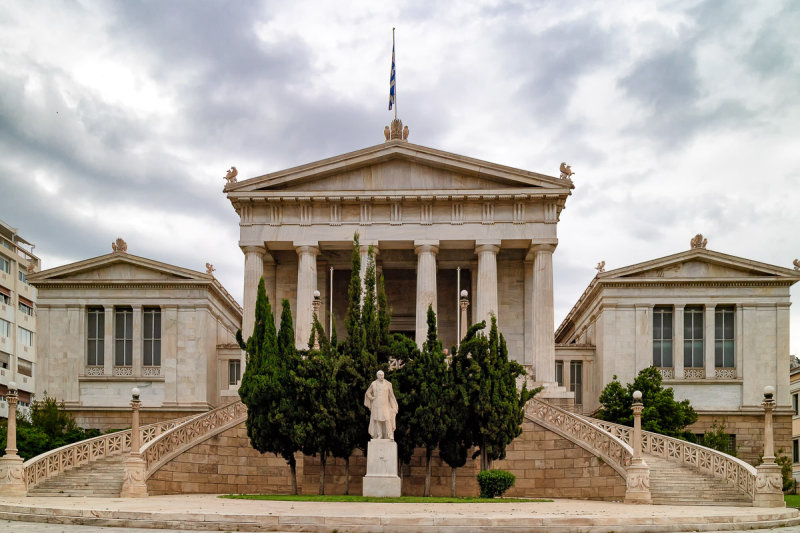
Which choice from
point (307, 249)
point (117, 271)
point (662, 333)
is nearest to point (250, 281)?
point (307, 249)

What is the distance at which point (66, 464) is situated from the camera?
3828 cm

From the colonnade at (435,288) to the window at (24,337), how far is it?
32.3 meters

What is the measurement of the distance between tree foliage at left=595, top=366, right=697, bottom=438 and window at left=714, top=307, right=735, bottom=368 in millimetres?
6318

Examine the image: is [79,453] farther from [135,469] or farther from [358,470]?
[358,470]

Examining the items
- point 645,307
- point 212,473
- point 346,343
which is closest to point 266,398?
point 346,343

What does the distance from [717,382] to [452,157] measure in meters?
18.1

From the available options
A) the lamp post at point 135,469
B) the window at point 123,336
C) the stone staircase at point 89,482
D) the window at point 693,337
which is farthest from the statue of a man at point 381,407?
the window at point 123,336

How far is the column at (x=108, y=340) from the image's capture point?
2286 inches

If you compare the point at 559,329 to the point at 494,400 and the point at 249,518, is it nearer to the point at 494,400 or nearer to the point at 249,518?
the point at 494,400

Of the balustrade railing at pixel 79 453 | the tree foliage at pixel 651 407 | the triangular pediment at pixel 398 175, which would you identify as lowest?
the balustrade railing at pixel 79 453

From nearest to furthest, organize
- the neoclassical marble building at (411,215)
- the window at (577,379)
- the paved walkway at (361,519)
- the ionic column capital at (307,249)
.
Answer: the paved walkway at (361,519) < the neoclassical marble building at (411,215) < the ionic column capital at (307,249) < the window at (577,379)

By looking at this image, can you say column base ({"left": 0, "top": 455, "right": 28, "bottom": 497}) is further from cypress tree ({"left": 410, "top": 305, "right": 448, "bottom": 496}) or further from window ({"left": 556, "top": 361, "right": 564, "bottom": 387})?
window ({"left": 556, "top": 361, "right": 564, "bottom": 387})

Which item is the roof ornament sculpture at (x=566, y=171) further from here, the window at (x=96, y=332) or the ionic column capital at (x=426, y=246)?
the window at (x=96, y=332)

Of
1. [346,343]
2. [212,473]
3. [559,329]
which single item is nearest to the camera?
[346,343]
